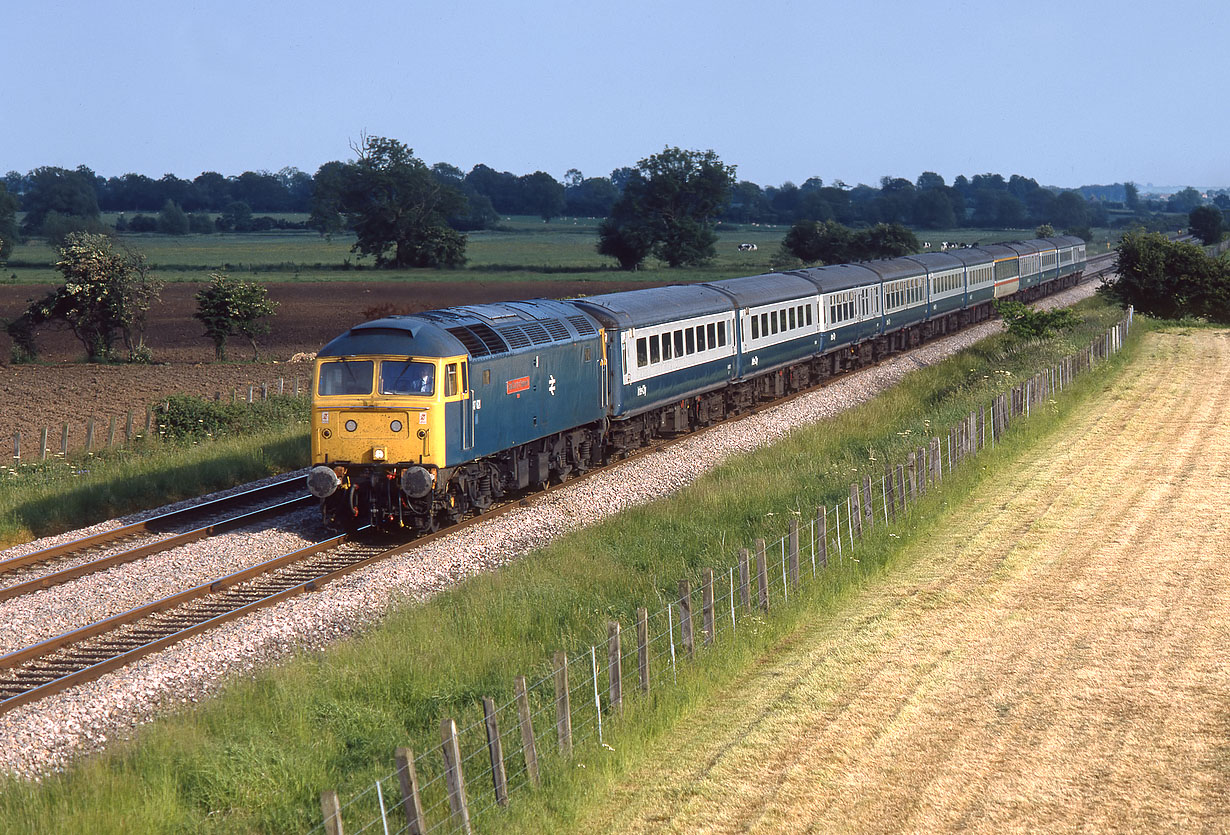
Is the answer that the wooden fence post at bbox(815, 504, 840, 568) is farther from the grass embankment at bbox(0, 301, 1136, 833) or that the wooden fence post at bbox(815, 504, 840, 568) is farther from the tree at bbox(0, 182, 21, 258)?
the tree at bbox(0, 182, 21, 258)

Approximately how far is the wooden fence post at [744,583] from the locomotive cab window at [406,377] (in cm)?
648

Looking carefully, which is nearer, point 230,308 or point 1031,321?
point 1031,321

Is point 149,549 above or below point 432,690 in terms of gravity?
below

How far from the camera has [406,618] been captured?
14609 millimetres

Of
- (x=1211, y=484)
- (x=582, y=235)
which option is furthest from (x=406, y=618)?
(x=582, y=235)

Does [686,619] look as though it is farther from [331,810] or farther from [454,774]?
[331,810]

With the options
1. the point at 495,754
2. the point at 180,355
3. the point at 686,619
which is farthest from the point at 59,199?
the point at 495,754

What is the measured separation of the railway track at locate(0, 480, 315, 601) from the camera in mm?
17781

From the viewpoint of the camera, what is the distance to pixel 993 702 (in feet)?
40.3

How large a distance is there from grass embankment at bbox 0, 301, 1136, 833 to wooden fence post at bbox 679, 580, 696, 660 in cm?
29

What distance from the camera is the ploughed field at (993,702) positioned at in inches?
392

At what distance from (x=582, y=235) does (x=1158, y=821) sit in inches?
6863

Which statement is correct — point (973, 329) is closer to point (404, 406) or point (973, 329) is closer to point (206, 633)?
point (404, 406)

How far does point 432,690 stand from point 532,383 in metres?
9.92
